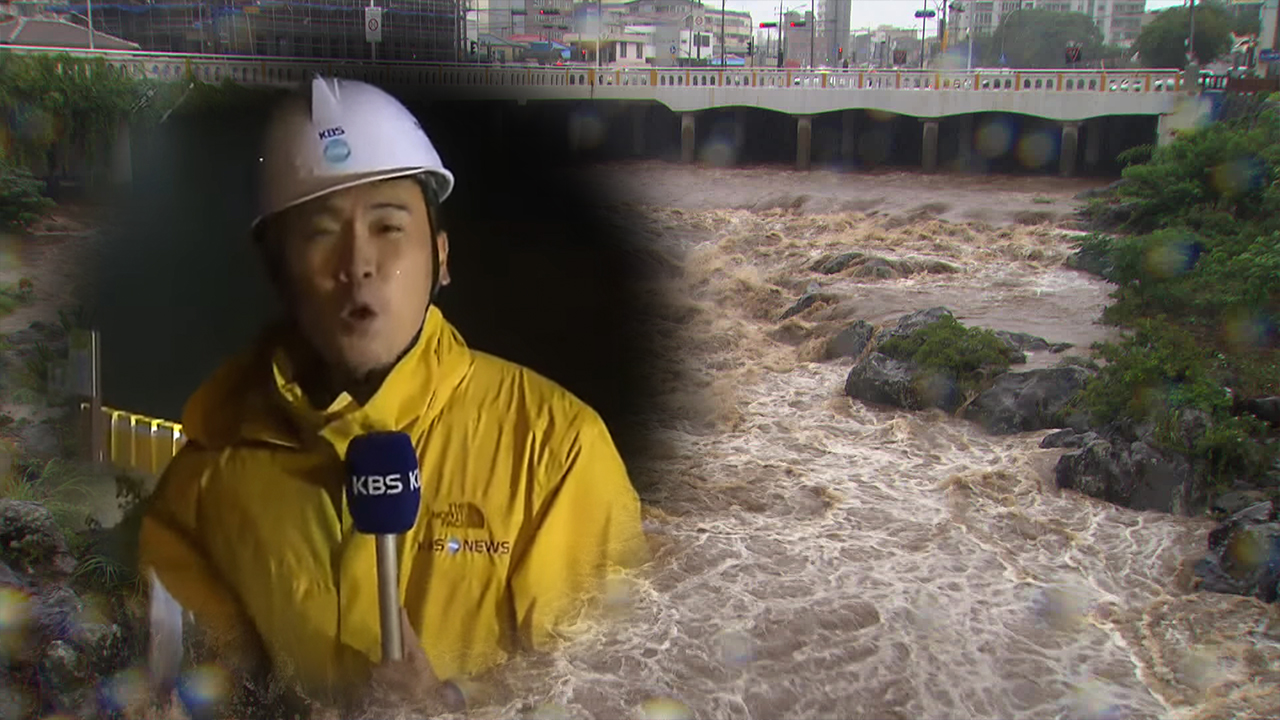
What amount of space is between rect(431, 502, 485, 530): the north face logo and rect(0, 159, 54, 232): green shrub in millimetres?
1591

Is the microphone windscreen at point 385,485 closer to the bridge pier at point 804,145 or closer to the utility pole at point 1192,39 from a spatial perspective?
the bridge pier at point 804,145

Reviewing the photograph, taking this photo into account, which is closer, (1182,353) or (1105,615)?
(1105,615)

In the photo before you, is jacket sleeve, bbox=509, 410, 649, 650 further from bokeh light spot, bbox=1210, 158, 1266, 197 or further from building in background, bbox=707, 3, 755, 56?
bokeh light spot, bbox=1210, 158, 1266, 197

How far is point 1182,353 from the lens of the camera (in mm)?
3600

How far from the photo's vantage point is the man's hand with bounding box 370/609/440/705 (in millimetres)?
1969

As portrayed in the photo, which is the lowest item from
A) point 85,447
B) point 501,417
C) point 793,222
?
point 85,447

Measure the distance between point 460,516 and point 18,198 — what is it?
1729 mm

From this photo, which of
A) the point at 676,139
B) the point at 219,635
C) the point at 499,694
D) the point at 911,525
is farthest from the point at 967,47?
the point at 219,635

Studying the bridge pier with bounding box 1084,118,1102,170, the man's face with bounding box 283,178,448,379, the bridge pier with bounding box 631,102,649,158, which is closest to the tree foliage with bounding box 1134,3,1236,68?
the bridge pier with bounding box 1084,118,1102,170

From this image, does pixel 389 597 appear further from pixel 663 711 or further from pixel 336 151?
pixel 663 711

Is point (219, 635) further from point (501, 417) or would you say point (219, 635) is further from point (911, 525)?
point (911, 525)

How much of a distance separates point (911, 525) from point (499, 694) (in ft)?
4.67

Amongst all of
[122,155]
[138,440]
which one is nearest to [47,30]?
[122,155]

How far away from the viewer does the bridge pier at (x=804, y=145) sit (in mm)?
3752
